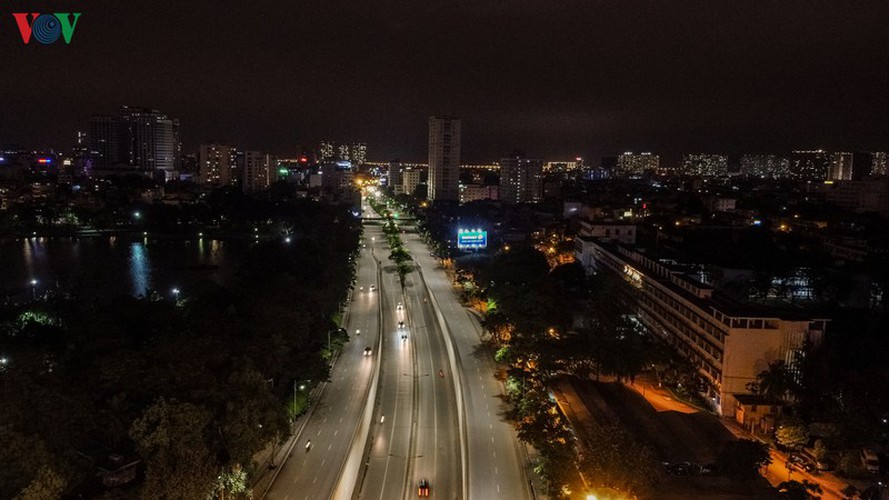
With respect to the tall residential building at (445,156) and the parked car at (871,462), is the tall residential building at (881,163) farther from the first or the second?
the parked car at (871,462)

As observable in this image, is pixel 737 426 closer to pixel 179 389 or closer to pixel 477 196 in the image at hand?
pixel 179 389

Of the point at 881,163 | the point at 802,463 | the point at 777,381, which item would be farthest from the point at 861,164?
the point at 802,463

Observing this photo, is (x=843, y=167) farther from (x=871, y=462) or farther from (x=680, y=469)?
(x=680, y=469)

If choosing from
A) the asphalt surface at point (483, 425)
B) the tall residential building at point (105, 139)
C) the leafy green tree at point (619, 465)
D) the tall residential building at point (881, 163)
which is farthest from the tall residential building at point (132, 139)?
the tall residential building at point (881, 163)

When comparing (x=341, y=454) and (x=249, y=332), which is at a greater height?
(x=249, y=332)

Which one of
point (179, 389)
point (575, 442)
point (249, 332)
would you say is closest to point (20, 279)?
point (249, 332)

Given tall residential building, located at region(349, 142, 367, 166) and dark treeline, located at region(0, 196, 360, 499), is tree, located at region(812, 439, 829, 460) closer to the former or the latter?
dark treeline, located at region(0, 196, 360, 499)
